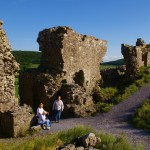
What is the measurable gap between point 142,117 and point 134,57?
430 inches

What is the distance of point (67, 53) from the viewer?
23891mm

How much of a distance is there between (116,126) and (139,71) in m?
11.0

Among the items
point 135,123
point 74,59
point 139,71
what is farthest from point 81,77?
point 135,123

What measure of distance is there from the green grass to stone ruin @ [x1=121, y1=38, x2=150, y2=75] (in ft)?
25.5

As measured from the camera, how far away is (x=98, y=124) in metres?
19.5

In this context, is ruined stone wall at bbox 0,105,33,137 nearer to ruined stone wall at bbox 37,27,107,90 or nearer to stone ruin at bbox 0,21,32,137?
stone ruin at bbox 0,21,32,137

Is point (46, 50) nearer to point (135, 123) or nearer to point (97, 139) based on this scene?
point (135, 123)

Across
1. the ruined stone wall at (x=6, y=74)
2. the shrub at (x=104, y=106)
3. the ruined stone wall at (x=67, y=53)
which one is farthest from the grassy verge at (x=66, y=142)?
the ruined stone wall at (x=67, y=53)

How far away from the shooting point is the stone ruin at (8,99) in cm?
1672

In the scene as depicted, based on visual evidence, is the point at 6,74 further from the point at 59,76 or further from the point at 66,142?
the point at 59,76

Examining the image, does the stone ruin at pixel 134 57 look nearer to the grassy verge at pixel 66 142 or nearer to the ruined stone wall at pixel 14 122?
the ruined stone wall at pixel 14 122

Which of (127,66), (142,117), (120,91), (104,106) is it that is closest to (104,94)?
(120,91)

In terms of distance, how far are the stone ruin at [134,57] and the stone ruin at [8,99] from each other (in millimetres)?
13440

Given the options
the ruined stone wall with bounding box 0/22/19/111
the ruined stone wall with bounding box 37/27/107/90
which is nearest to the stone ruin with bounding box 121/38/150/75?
the ruined stone wall with bounding box 37/27/107/90
